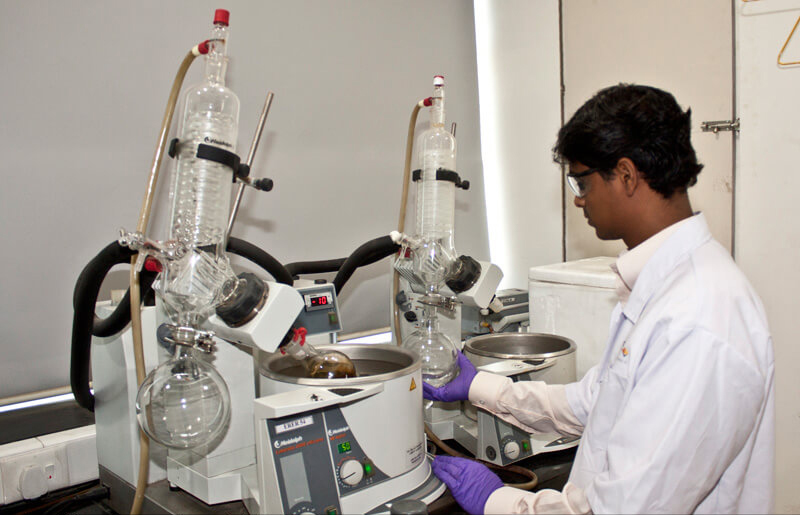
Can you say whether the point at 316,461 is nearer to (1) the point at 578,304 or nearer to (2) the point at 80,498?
(2) the point at 80,498

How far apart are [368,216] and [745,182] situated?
56.6 inches

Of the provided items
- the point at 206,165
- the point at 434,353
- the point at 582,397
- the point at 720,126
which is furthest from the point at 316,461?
the point at 720,126

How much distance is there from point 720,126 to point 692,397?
1.71 meters

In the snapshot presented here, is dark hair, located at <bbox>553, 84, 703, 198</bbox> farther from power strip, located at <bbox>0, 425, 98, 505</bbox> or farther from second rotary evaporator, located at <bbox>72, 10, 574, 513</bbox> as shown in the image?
power strip, located at <bbox>0, 425, 98, 505</bbox>

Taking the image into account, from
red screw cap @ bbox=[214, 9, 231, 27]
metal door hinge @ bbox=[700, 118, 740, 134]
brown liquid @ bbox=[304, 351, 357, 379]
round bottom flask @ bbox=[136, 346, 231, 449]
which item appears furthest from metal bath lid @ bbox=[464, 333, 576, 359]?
metal door hinge @ bbox=[700, 118, 740, 134]

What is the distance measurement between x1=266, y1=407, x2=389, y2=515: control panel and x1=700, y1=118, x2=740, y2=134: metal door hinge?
1904 millimetres

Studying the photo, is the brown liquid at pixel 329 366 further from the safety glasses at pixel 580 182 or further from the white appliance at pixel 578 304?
the white appliance at pixel 578 304

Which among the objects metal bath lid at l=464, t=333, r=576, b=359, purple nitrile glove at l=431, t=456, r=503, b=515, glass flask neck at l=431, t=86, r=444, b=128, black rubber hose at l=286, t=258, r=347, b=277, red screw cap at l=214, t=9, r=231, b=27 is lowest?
purple nitrile glove at l=431, t=456, r=503, b=515

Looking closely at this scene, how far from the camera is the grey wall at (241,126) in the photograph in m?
1.61

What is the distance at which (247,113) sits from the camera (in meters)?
2.05

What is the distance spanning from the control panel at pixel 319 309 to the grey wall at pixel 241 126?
745 mm

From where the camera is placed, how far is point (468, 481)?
3.60ft

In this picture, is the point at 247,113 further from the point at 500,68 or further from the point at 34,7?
the point at 500,68

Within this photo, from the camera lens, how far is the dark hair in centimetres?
98
